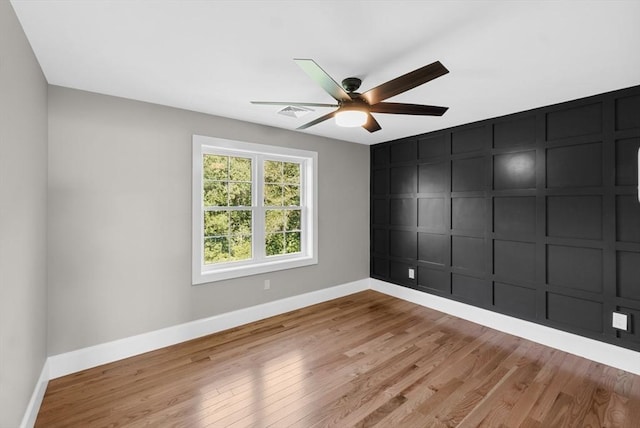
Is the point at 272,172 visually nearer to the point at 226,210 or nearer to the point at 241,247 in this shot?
the point at 226,210

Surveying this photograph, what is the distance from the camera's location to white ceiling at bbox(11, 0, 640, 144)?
1555 millimetres

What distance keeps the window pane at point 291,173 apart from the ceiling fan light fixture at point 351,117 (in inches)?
72.3

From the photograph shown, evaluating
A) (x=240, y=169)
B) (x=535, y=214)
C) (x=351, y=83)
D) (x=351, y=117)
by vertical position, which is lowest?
(x=535, y=214)

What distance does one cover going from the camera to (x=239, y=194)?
3.65 meters

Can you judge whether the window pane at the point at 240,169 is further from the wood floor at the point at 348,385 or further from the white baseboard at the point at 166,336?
→ the wood floor at the point at 348,385

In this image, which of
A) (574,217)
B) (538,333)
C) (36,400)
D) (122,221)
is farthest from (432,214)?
(36,400)

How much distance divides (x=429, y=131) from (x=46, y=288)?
4526mm

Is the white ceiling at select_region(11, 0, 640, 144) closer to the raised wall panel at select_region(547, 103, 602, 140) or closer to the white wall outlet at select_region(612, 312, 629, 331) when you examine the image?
the raised wall panel at select_region(547, 103, 602, 140)

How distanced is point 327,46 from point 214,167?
2.11m

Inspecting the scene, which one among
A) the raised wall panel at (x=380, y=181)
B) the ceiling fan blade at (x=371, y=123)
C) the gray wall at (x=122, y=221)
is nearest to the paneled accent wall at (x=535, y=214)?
the raised wall panel at (x=380, y=181)

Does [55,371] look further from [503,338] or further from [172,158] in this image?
[503,338]

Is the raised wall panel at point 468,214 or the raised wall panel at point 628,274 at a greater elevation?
the raised wall panel at point 468,214

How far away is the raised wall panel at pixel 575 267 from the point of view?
2738mm

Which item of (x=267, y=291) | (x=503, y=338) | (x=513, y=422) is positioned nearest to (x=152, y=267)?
(x=267, y=291)
